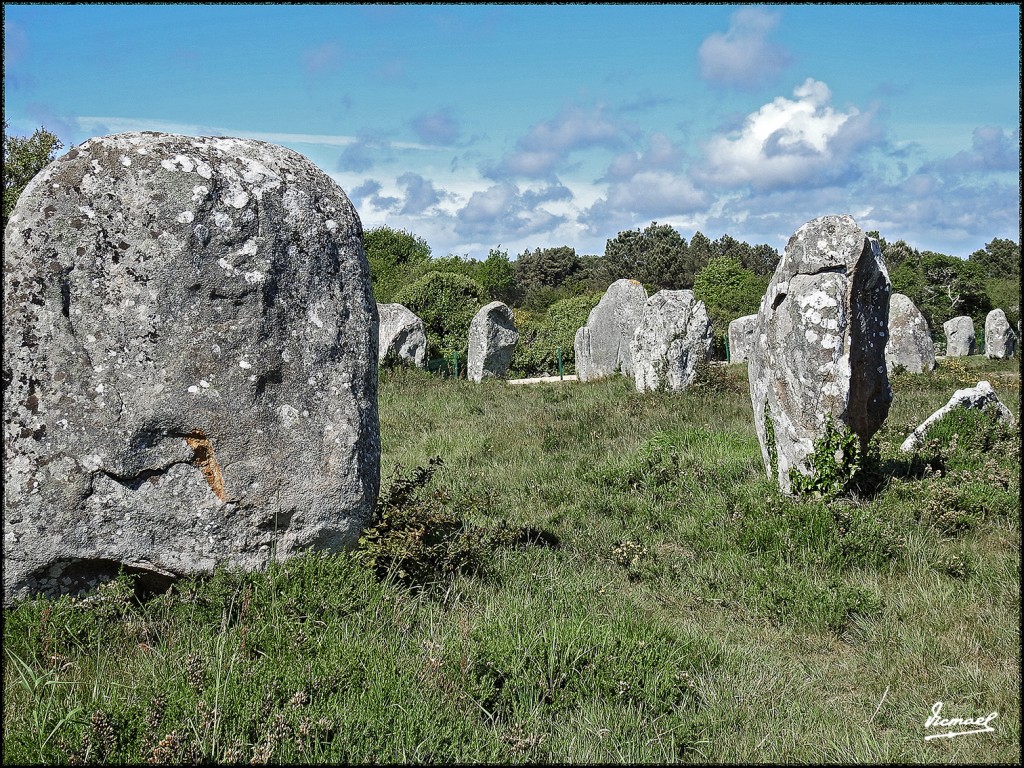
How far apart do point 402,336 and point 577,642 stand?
63.6ft

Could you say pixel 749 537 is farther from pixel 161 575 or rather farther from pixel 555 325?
pixel 555 325

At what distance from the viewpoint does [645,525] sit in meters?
6.99

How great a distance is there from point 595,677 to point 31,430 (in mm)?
3359

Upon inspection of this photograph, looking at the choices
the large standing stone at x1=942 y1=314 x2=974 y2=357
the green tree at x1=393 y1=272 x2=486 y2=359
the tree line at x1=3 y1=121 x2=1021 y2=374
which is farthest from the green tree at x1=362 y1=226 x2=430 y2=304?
the large standing stone at x1=942 y1=314 x2=974 y2=357

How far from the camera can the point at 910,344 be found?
20344 mm

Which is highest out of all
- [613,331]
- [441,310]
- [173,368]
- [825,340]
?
[441,310]

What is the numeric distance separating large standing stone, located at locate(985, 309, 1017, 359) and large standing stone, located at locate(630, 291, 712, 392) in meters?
15.3

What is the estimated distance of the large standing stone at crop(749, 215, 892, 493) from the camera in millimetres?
7375

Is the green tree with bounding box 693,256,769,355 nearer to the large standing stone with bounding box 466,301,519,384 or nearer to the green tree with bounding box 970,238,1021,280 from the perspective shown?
the green tree with bounding box 970,238,1021,280

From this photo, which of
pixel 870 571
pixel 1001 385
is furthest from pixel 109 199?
pixel 1001 385

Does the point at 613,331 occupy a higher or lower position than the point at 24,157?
lower

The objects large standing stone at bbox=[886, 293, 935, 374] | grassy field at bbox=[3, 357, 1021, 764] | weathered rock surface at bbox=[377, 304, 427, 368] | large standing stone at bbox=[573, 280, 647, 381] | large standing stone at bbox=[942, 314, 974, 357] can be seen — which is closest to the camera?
grassy field at bbox=[3, 357, 1021, 764]

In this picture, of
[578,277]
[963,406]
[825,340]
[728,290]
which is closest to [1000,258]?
[728,290]

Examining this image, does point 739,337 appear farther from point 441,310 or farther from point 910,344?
point 441,310
